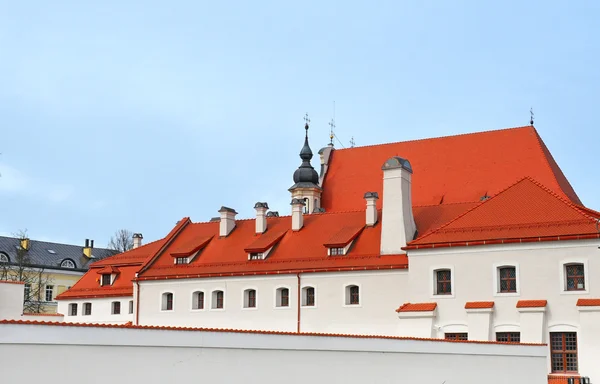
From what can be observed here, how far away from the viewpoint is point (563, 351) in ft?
97.5

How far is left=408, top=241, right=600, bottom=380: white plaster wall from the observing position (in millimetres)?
30047

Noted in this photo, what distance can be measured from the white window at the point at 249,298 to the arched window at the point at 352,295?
5.13m

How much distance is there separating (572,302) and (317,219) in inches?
603

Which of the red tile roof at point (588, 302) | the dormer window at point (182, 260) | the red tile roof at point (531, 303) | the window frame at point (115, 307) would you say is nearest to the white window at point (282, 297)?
the dormer window at point (182, 260)

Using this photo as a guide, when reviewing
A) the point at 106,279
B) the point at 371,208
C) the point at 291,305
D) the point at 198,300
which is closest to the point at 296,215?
the point at 371,208

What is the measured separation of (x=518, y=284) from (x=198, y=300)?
55.8 feet

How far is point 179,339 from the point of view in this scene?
16203 mm

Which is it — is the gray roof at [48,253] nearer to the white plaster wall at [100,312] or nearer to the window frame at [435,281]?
the white plaster wall at [100,312]

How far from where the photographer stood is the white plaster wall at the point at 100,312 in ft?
153

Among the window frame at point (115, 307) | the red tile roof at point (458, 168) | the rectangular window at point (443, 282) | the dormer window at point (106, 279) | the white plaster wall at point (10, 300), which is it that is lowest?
the white plaster wall at point (10, 300)

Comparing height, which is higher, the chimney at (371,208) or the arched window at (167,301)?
the chimney at (371,208)

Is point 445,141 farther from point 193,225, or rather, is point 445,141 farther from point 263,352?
point 263,352

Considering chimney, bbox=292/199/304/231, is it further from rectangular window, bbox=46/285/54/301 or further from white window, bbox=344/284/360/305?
rectangular window, bbox=46/285/54/301

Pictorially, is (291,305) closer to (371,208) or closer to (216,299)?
(216,299)
